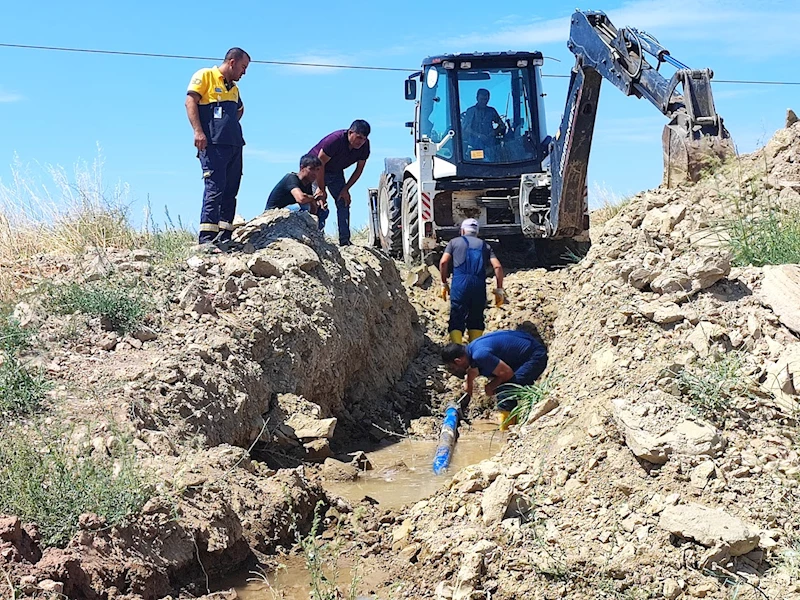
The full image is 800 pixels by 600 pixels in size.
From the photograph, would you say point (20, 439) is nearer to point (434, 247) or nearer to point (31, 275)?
point (31, 275)

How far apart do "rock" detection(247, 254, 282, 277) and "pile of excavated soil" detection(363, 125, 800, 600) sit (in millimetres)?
3048

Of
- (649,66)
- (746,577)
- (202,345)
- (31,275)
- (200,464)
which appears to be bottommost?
(746,577)

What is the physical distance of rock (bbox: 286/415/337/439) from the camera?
24.0 ft

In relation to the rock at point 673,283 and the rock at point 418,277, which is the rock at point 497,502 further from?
the rock at point 418,277

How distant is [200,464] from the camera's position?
5.60 m

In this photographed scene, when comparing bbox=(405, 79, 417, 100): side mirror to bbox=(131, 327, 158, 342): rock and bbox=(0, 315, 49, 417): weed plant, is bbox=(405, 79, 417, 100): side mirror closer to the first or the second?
bbox=(131, 327, 158, 342): rock

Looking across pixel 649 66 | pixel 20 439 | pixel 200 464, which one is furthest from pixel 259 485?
pixel 649 66

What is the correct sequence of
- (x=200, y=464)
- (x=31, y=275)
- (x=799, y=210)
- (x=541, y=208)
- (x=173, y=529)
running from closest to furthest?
1. (x=173, y=529)
2. (x=200, y=464)
3. (x=799, y=210)
4. (x=31, y=275)
5. (x=541, y=208)

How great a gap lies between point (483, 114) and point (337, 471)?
19.9 ft

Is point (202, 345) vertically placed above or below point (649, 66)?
below

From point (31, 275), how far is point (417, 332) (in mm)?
4864

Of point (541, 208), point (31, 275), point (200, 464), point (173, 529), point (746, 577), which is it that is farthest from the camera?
point (541, 208)

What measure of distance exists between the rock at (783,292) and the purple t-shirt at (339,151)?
18.7 ft

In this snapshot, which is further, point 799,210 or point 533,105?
point 533,105
